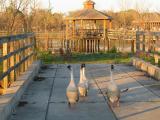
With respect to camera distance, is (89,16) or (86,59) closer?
(86,59)

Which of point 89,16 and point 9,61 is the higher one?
point 89,16

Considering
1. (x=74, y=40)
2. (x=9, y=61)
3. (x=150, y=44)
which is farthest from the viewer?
(x=74, y=40)

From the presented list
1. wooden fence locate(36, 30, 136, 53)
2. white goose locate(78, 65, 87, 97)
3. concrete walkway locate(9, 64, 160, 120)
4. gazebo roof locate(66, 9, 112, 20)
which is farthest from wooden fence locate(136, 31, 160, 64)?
gazebo roof locate(66, 9, 112, 20)

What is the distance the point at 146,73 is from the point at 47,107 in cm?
640

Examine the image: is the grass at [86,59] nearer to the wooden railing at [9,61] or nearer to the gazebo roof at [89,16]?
the wooden railing at [9,61]

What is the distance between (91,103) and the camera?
8.17 meters

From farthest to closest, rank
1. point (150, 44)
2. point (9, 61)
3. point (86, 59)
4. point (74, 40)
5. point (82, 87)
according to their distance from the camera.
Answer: point (74, 40), point (86, 59), point (150, 44), point (9, 61), point (82, 87)

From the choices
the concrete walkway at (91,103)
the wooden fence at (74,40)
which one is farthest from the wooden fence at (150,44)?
the wooden fence at (74,40)

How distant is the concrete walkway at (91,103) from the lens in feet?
23.1

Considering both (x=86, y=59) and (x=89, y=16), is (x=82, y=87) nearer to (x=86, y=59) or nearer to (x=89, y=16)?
(x=86, y=59)

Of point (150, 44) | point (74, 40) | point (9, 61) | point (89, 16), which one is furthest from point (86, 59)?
point (89, 16)

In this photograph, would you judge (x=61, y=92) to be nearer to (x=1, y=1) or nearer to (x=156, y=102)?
(x=156, y=102)

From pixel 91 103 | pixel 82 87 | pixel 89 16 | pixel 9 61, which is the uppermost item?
pixel 89 16

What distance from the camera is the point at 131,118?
6.85 m
